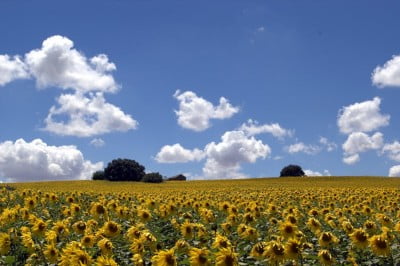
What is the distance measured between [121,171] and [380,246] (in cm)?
9319

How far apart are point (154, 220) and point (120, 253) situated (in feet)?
20.5

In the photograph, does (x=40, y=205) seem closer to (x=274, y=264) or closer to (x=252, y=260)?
(x=252, y=260)

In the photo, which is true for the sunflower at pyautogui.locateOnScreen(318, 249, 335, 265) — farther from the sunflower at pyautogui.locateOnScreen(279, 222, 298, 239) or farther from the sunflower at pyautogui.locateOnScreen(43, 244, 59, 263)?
the sunflower at pyautogui.locateOnScreen(43, 244, 59, 263)

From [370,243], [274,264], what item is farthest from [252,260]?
[370,243]

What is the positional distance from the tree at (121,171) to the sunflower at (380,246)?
303 ft

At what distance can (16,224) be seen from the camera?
13766mm

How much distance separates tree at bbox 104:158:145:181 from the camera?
326 ft

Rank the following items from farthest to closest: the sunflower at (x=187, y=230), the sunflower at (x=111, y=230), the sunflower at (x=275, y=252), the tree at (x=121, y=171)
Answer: the tree at (x=121, y=171)
the sunflower at (x=187, y=230)
the sunflower at (x=111, y=230)
the sunflower at (x=275, y=252)

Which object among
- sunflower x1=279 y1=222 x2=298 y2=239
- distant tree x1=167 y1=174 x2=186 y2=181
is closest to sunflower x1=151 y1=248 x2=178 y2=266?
sunflower x1=279 y1=222 x2=298 y2=239

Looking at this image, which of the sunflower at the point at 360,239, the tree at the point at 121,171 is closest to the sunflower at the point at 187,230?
the sunflower at the point at 360,239

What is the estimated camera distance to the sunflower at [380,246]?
8.33m

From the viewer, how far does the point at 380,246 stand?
835cm

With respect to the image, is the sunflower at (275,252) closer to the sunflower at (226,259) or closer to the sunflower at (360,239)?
the sunflower at (226,259)

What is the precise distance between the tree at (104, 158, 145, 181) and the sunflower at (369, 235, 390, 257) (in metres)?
92.5
